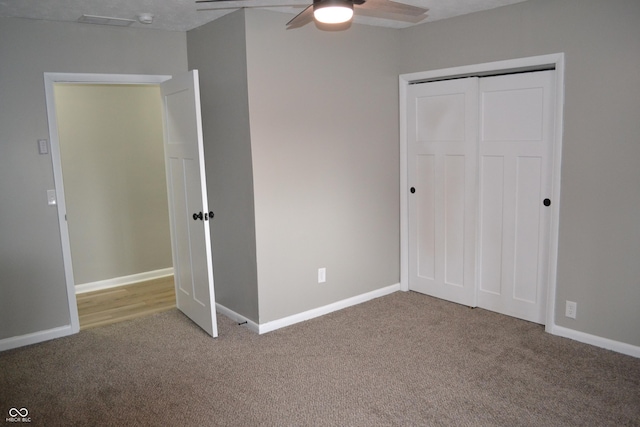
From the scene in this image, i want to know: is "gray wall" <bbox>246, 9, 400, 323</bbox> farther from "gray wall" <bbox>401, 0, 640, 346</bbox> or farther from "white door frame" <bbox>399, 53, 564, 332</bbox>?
"gray wall" <bbox>401, 0, 640, 346</bbox>

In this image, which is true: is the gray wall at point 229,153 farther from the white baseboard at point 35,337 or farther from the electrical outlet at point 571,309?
the electrical outlet at point 571,309

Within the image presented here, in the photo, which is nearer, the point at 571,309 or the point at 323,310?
the point at 571,309

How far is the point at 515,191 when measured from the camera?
3.82 meters

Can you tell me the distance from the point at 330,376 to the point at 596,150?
89.6 inches

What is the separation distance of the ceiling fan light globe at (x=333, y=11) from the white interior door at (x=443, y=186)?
202 cm

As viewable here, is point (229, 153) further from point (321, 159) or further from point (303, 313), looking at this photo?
point (303, 313)

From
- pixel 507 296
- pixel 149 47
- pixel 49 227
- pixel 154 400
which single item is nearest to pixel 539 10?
pixel 507 296

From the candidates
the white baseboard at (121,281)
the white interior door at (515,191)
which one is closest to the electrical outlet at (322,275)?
the white interior door at (515,191)

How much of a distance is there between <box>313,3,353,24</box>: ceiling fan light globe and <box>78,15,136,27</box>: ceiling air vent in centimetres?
203

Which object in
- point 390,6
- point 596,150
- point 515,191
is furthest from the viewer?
point 515,191

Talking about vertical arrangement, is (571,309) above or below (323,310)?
above

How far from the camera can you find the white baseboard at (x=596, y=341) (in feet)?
10.7

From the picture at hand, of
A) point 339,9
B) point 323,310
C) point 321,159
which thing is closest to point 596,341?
point 323,310

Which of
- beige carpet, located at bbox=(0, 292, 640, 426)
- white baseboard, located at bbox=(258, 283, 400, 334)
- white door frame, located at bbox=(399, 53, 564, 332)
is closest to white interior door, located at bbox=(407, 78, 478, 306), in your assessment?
white door frame, located at bbox=(399, 53, 564, 332)
